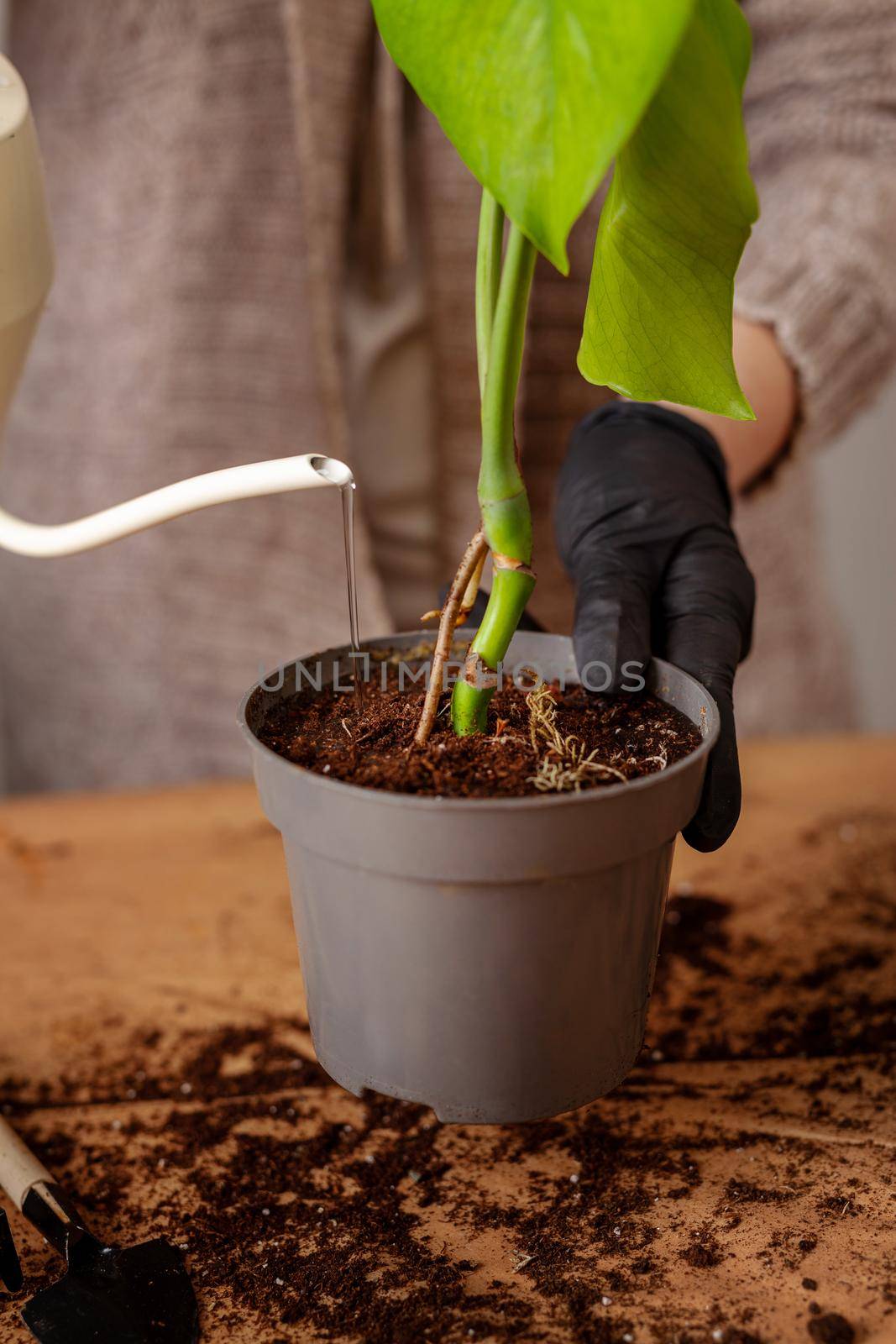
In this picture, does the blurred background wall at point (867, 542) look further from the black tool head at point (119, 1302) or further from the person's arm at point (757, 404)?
the black tool head at point (119, 1302)

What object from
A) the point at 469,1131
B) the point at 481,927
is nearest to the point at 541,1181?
the point at 469,1131

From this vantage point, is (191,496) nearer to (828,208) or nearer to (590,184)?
(590,184)

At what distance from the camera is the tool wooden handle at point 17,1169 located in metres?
0.52

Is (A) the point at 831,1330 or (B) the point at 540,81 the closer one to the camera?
(B) the point at 540,81

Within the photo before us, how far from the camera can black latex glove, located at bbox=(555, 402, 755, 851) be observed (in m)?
0.56

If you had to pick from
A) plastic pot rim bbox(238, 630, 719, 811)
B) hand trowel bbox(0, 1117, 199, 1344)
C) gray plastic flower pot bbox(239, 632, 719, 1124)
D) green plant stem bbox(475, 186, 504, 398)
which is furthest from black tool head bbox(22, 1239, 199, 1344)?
green plant stem bbox(475, 186, 504, 398)

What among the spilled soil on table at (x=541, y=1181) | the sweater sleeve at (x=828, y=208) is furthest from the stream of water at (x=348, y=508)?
the sweater sleeve at (x=828, y=208)

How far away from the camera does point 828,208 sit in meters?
0.91

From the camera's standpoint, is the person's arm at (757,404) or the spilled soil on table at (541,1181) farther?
the person's arm at (757,404)

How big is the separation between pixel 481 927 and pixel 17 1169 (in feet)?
0.89

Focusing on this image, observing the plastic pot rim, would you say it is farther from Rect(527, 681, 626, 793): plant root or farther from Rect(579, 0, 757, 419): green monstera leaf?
Rect(579, 0, 757, 419): green monstera leaf

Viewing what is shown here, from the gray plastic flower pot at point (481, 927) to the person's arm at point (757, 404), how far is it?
15.2 inches

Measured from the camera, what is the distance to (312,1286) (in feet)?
1.64

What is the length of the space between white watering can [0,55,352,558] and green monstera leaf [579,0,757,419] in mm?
134
